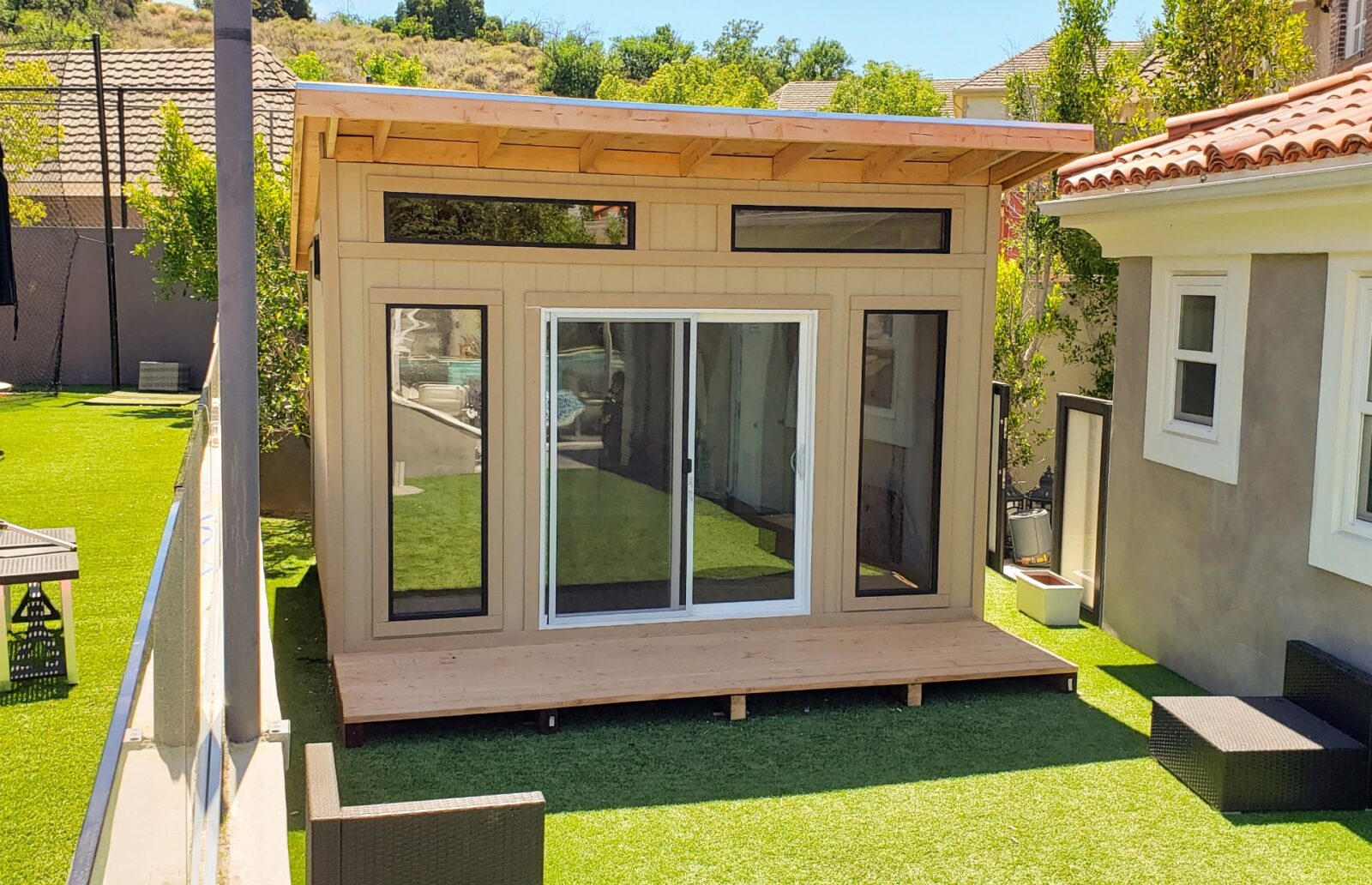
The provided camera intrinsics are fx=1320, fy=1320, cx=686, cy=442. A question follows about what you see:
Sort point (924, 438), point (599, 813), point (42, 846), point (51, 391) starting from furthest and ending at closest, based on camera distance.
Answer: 1. point (51, 391)
2. point (924, 438)
3. point (599, 813)
4. point (42, 846)

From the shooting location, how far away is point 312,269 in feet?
30.5

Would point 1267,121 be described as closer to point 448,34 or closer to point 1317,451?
point 1317,451

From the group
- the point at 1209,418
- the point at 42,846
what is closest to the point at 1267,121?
the point at 1209,418

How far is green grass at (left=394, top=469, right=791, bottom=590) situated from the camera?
7.00 m

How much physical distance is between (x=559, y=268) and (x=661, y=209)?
0.66 meters

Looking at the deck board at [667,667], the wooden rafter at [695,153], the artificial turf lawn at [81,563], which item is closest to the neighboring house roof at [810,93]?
the artificial turf lawn at [81,563]

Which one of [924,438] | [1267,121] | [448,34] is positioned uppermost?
[448,34]

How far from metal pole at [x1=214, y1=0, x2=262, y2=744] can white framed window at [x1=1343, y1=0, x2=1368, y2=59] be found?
18.1 metres

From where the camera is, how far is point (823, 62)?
72938 millimetres

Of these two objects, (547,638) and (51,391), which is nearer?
(547,638)

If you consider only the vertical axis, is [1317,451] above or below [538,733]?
above

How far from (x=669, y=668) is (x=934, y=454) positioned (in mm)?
2177

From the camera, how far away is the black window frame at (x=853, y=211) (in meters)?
7.32

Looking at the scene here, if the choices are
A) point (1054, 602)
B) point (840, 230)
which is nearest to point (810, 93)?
point (1054, 602)
